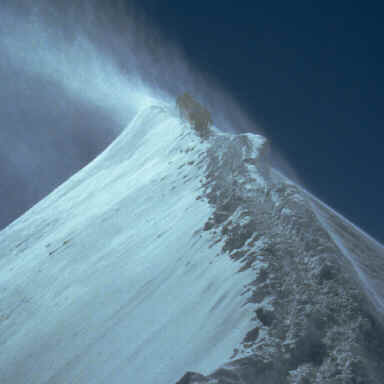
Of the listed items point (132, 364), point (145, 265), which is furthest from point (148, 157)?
point (132, 364)

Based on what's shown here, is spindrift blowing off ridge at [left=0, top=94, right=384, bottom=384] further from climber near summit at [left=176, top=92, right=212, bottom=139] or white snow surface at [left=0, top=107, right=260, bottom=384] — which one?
climber near summit at [left=176, top=92, right=212, bottom=139]

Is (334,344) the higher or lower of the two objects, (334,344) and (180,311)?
the higher

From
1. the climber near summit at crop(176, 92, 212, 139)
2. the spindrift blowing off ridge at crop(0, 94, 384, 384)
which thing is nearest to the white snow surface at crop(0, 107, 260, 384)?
the spindrift blowing off ridge at crop(0, 94, 384, 384)

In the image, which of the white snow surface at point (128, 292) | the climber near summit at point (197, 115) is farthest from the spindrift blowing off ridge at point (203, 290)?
the climber near summit at point (197, 115)

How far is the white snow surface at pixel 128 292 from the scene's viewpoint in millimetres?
4051

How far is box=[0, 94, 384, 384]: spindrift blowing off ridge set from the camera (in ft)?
10.9

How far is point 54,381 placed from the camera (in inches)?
185

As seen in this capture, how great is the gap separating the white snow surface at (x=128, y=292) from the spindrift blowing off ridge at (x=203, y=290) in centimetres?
3

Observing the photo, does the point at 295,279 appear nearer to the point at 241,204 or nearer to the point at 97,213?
the point at 241,204

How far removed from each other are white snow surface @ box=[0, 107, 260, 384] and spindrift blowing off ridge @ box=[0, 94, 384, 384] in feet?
0.08

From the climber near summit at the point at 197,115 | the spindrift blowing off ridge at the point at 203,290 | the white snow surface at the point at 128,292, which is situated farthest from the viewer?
the climber near summit at the point at 197,115

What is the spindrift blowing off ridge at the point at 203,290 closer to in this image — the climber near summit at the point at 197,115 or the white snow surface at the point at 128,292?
the white snow surface at the point at 128,292

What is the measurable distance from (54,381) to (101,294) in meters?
1.56

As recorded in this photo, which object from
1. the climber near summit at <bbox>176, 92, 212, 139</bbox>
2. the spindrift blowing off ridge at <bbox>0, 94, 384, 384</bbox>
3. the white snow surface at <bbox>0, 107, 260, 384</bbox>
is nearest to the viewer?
the spindrift blowing off ridge at <bbox>0, 94, 384, 384</bbox>
